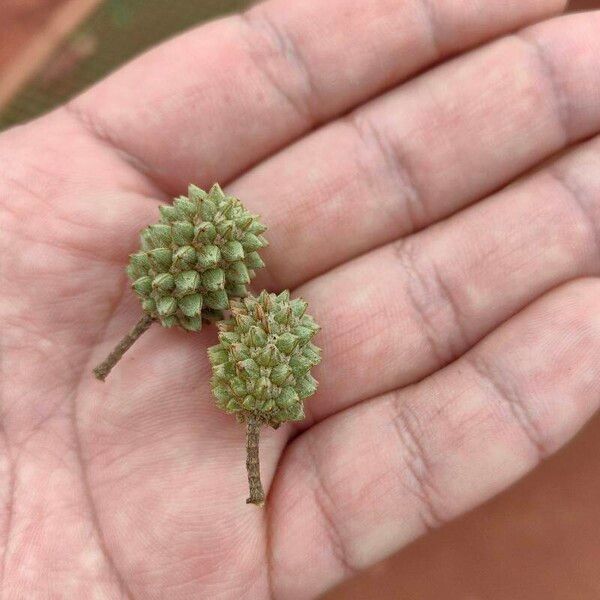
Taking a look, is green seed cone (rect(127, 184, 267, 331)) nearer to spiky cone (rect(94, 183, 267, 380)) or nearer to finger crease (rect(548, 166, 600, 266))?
spiky cone (rect(94, 183, 267, 380))

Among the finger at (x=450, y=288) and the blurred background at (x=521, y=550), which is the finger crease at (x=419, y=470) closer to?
the finger at (x=450, y=288)

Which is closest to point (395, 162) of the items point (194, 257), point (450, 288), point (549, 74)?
point (450, 288)

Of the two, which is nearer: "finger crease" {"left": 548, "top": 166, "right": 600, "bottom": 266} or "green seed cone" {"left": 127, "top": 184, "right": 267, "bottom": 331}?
"green seed cone" {"left": 127, "top": 184, "right": 267, "bottom": 331}

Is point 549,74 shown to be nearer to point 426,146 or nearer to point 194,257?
point 426,146

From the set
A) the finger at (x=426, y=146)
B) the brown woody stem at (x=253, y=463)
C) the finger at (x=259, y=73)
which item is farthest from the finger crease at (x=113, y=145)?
the brown woody stem at (x=253, y=463)

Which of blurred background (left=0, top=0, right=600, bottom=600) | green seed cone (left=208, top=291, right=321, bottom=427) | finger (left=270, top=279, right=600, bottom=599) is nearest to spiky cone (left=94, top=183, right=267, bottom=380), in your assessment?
green seed cone (left=208, top=291, right=321, bottom=427)

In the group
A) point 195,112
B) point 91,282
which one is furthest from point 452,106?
point 91,282

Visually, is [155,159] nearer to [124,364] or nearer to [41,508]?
[124,364]
